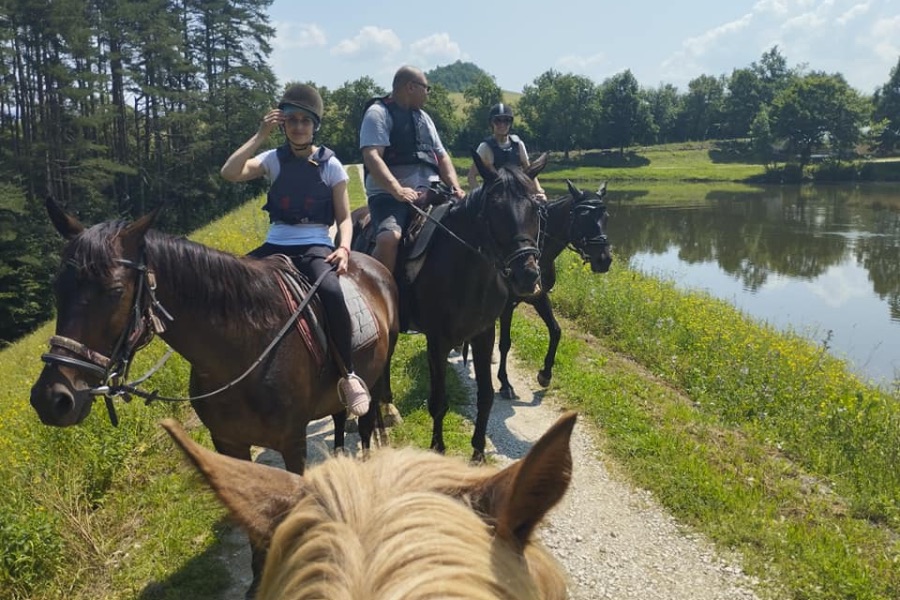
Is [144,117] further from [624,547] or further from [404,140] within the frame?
[624,547]

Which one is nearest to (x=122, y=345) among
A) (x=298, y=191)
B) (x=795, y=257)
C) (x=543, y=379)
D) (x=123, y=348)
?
(x=123, y=348)

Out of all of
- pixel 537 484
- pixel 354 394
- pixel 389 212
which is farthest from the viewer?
pixel 389 212

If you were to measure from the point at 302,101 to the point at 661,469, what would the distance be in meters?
4.61

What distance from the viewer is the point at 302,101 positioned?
13.2ft

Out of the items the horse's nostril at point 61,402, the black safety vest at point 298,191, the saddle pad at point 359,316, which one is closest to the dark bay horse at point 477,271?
the saddle pad at point 359,316

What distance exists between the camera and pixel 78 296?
2.73m

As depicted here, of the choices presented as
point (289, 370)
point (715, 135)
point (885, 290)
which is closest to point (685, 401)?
point (289, 370)

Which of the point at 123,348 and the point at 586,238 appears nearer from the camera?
the point at 123,348

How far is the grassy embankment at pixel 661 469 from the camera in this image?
3955 millimetres

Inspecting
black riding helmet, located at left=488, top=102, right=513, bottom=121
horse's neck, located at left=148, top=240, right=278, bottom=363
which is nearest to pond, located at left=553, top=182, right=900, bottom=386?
black riding helmet, located at left=488, top=102, right=513, bottom=121

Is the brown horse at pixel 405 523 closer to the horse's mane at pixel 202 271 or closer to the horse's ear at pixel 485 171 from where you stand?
the horse's mane at pixel 202 271

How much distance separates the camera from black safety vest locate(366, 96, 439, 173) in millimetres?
5789

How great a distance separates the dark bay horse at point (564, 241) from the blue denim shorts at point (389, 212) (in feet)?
7.87

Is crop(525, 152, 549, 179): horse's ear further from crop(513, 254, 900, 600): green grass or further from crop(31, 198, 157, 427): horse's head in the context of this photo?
crop(31, 198, 157, 427): horse's head
